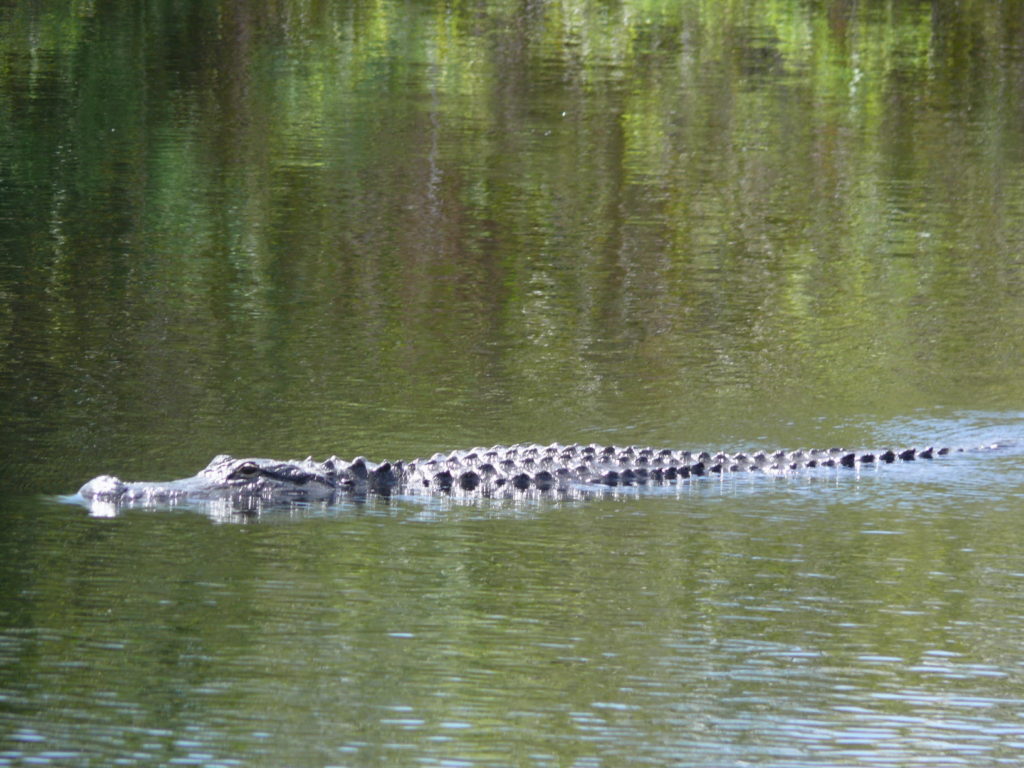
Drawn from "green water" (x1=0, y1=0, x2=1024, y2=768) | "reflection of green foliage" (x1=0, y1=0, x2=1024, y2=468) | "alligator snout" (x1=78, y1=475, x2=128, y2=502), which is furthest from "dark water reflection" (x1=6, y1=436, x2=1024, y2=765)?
"reflection of green foliage" (x1=0, y1=0, x2=1024, y2=468)

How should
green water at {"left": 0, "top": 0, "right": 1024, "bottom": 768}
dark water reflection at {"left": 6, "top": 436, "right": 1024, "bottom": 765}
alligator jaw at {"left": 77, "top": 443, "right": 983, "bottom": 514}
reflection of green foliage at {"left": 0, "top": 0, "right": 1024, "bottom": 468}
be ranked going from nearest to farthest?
dark water reflection at {"left": 6, "top": 436, "right": 1024, "bottom": 765} → green water at {"left": 0, "top": 0, "right": 1024, "bottom": 768} → alligator jaw at {"left": 77, "top": 443, "right": 983, "bottom": 514} → reflection of green foliage at {"left": 0, "top": 0, "right": 1024, "bottom": 468}

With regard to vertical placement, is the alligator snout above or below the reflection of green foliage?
below

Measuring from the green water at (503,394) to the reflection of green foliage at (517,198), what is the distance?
9cm

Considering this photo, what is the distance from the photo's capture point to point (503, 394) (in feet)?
43.0

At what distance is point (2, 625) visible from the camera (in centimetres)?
780

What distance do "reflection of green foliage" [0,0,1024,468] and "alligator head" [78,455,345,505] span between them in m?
2.34

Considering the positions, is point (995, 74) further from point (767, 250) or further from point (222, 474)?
point (222, 474)

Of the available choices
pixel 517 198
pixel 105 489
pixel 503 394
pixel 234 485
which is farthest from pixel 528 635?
pixel 517 198

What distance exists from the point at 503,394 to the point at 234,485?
10.7 ft

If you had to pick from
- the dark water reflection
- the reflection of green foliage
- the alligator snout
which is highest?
the reflection of green foliage

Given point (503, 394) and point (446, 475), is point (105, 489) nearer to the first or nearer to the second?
point (446, 475)

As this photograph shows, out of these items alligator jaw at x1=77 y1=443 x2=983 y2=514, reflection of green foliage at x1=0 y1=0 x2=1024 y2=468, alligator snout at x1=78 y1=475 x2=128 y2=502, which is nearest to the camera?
alligator snout at x1=78 y1=475 x2=128 y2=502

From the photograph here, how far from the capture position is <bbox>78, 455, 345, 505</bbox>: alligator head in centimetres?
996

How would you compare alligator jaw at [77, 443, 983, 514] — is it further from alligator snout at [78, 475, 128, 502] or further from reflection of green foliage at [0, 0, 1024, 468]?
reflection of green foliage at [0, 0, 1024, 468]
